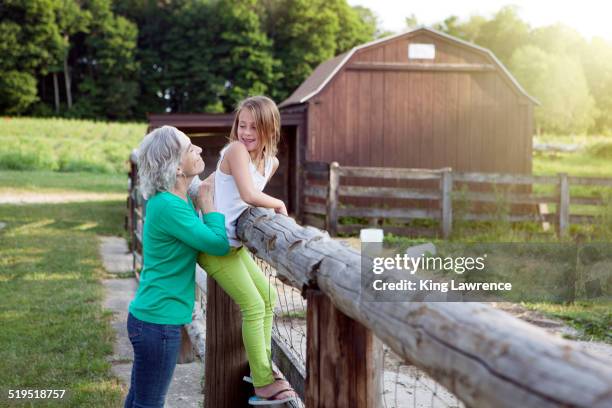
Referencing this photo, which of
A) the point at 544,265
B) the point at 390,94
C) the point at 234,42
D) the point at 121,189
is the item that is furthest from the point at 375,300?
the point at 234,42

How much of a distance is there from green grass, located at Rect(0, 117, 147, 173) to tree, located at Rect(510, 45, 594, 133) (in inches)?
1133

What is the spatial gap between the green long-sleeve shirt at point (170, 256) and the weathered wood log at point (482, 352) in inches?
37.9

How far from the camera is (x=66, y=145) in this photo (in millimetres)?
39562

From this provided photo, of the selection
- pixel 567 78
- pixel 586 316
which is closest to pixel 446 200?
pixel 586 316

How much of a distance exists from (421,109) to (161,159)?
15259mm

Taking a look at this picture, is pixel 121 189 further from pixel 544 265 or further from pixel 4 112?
pixel 4 112

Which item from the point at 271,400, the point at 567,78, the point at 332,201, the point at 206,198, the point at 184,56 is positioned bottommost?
the point at 332,201

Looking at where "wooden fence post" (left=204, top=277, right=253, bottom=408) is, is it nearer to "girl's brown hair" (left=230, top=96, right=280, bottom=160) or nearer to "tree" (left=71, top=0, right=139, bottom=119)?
"girl's brown hair" (left=230, top=96, right=280, bottom=160)

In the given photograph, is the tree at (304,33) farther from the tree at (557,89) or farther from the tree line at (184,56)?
the tree at (557,89)

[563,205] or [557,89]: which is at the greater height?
[557,89]

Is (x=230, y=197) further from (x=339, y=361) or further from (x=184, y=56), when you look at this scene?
(x=184, y=56)

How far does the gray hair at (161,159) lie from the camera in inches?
120

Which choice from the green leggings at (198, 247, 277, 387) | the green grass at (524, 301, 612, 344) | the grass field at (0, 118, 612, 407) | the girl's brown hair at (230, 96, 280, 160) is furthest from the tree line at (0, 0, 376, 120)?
the green leggings at (198, 247, 277, 387)

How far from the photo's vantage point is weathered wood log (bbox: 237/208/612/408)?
121cm
